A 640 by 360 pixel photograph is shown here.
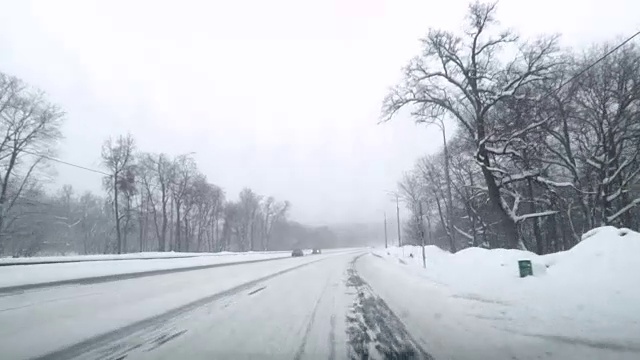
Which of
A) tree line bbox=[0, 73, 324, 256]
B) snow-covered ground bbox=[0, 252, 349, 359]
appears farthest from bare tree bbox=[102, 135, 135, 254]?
snow-covered ground bbox=[0, 252, 349, 359]

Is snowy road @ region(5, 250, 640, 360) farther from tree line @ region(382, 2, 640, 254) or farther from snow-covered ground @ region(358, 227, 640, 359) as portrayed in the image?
tree line @ region(382, 2, 640, 254)

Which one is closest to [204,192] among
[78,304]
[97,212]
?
[97,212]

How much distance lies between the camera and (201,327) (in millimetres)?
6754

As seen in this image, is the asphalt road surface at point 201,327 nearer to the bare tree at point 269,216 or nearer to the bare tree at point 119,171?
the bare tree at point 119,171

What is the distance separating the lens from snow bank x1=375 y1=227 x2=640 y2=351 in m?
6.40

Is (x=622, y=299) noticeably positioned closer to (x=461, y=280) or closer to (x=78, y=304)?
(x=461, y=280)

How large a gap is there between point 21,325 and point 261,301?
16.2 ft

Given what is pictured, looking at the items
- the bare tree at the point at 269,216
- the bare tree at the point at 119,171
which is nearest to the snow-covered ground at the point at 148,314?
the bare tree at the point at 119,171

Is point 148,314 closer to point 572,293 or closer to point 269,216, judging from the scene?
point 572,293

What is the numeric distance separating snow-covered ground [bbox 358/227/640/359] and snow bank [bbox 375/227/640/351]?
14 mm

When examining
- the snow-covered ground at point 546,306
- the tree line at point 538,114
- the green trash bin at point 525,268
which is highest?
the tree line at point 538,114

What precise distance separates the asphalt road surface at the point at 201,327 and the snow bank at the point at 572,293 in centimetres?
256

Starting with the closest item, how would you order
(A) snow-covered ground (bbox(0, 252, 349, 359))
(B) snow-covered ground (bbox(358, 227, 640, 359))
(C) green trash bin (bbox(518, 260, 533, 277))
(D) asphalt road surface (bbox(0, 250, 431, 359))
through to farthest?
1. (D) asphalt road surface (bbox(0, 250, 431, 359))
2. (B) snow-covered ground (bbox(358, 227, 640, 359))
3. (A) snow-covered ground (bbox(0, 252, 349, 359))
4. (C) green trash bin (bbox(518, 260, 533, 277))

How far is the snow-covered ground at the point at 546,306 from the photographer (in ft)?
17.9
